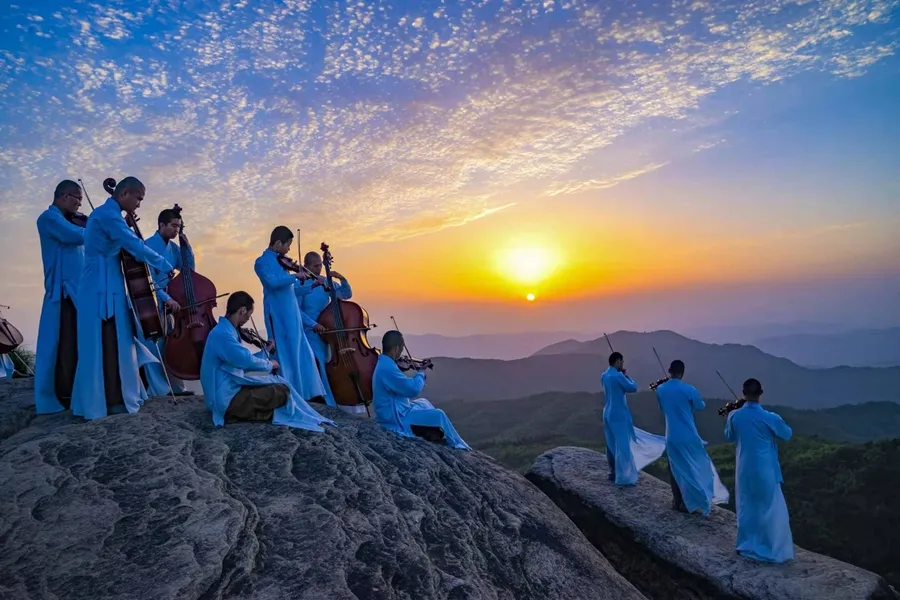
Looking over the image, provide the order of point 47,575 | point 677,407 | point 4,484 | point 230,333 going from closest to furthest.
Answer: point 47,575, point 4,484, point 230,333, point 677,407

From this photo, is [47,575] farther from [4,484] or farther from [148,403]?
[148,403]

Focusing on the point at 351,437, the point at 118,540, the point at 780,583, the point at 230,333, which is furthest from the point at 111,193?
the point at 780,583

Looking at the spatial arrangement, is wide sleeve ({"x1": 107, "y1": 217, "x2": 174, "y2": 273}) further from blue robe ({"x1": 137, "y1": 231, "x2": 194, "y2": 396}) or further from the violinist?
the violinist

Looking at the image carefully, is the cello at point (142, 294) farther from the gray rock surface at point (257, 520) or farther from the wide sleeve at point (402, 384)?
the wide sleeve at point (402, 384)

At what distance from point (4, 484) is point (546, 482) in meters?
8.03

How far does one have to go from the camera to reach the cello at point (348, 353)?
924 cm

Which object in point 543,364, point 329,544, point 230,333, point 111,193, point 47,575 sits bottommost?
point 543,364

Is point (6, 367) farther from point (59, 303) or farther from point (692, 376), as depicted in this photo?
point (692, 376)

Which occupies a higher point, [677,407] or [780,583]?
[677,407]

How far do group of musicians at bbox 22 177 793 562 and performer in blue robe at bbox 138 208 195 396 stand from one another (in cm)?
2

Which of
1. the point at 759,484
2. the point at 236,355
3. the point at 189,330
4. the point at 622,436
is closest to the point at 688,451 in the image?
the point at 622,436

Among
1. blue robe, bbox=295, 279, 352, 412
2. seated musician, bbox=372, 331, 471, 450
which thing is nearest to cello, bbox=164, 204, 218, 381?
blue robe, bbox=295, 279, 352, 412

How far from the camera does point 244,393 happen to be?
261 inches

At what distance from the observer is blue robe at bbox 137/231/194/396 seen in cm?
771
